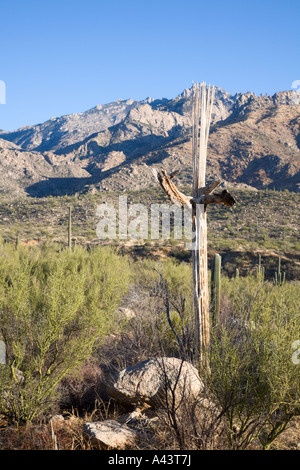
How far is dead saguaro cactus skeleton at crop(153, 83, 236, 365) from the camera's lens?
485 cm

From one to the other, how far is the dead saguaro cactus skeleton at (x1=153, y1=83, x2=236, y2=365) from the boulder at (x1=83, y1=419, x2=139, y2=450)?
4.37ft

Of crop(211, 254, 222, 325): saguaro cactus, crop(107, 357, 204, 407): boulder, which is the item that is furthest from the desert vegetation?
crop(211, 254, 222, 325): saguaro cactus

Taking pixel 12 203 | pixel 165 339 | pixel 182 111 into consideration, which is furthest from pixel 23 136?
pixel 165 339

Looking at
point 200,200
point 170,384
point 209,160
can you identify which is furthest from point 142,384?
point 209,160

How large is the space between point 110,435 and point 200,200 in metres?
3.20

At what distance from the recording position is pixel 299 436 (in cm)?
416

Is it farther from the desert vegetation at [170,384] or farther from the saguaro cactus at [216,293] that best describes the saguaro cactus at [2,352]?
the saguaro cactus at [216,293]

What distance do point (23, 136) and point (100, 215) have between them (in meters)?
147

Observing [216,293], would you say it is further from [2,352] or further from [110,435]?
[2,352]

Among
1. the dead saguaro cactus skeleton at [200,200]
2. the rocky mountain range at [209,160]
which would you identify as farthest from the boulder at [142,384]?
the rocky mountain range at [209,160]

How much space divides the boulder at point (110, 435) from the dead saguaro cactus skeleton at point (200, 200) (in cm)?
133

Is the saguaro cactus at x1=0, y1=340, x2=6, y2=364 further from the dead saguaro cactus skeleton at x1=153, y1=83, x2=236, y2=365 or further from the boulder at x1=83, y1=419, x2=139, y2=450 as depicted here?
the dead saguaro cactus skeleton at x1=153, y1=83, x2=236, y2=365

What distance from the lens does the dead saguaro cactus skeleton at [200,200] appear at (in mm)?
4852
